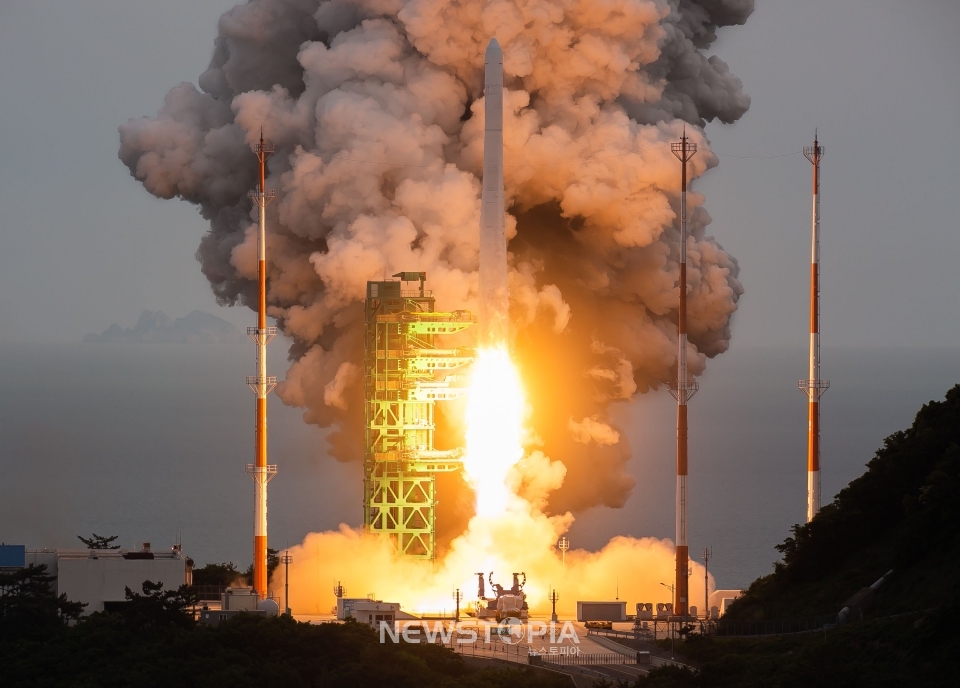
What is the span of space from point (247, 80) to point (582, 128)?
35.9 ft

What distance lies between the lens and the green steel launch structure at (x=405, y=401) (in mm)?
62438

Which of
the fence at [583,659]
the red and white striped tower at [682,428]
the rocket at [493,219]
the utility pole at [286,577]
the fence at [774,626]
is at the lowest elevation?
the fence at [583,659]

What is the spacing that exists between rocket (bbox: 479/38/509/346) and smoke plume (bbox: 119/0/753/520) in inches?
59.5

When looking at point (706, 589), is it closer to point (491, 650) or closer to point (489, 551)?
point (489, 551)

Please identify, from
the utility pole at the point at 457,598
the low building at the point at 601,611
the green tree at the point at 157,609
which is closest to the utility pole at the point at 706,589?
the low building at the point at 601,611

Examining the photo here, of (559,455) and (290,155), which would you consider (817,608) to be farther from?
(290,155)

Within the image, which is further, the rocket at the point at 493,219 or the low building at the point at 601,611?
the rocket at the point at 493,219

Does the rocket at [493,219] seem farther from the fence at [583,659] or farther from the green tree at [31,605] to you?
the green tree at [31,605]

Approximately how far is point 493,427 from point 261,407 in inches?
256

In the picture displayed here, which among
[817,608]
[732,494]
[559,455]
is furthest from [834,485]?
[817,608]

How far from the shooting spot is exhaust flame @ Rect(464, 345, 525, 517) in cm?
6166

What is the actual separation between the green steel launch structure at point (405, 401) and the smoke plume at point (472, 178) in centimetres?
99

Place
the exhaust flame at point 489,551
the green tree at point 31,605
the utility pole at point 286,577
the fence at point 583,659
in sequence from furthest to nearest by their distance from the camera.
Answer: the exhaust flame at point 489,551
the utility pole at point 286,577
the green tree at point 31,605
the fence at point 583,659

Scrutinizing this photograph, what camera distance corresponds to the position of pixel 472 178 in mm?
64750
